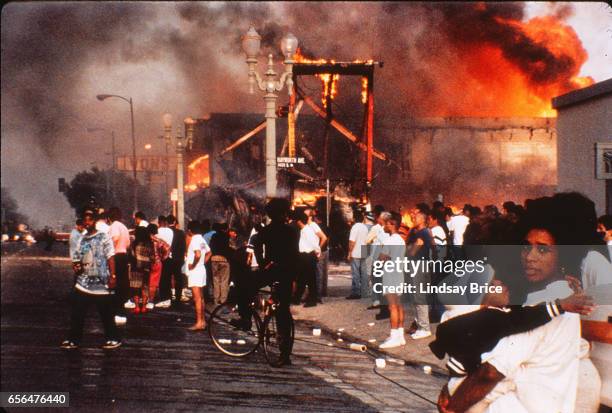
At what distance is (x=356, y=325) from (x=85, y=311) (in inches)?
175

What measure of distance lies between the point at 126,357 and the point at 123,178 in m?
41.5

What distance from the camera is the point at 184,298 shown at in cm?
1830

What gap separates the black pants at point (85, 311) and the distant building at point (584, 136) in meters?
6.96

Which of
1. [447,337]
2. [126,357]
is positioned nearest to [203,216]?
[126,357]

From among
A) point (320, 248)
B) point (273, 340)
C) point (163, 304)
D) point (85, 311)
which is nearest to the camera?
point (273, 340)

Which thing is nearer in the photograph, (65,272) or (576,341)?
(576,341)

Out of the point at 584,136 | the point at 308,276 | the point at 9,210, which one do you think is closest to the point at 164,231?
the point at 308,276

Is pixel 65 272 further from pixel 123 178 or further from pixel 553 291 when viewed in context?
pixel 553 291

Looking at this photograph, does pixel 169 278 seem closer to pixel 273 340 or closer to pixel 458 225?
pixel 458 225

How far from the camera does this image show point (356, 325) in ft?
41.9

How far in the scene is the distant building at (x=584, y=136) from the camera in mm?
12094

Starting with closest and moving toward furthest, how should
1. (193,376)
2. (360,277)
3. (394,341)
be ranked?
(193,376), (394,341), (360,277)

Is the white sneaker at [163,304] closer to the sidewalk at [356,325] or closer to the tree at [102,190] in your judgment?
the sidewalk at [356,325]

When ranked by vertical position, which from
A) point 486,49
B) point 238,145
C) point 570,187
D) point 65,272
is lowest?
point 65,272
